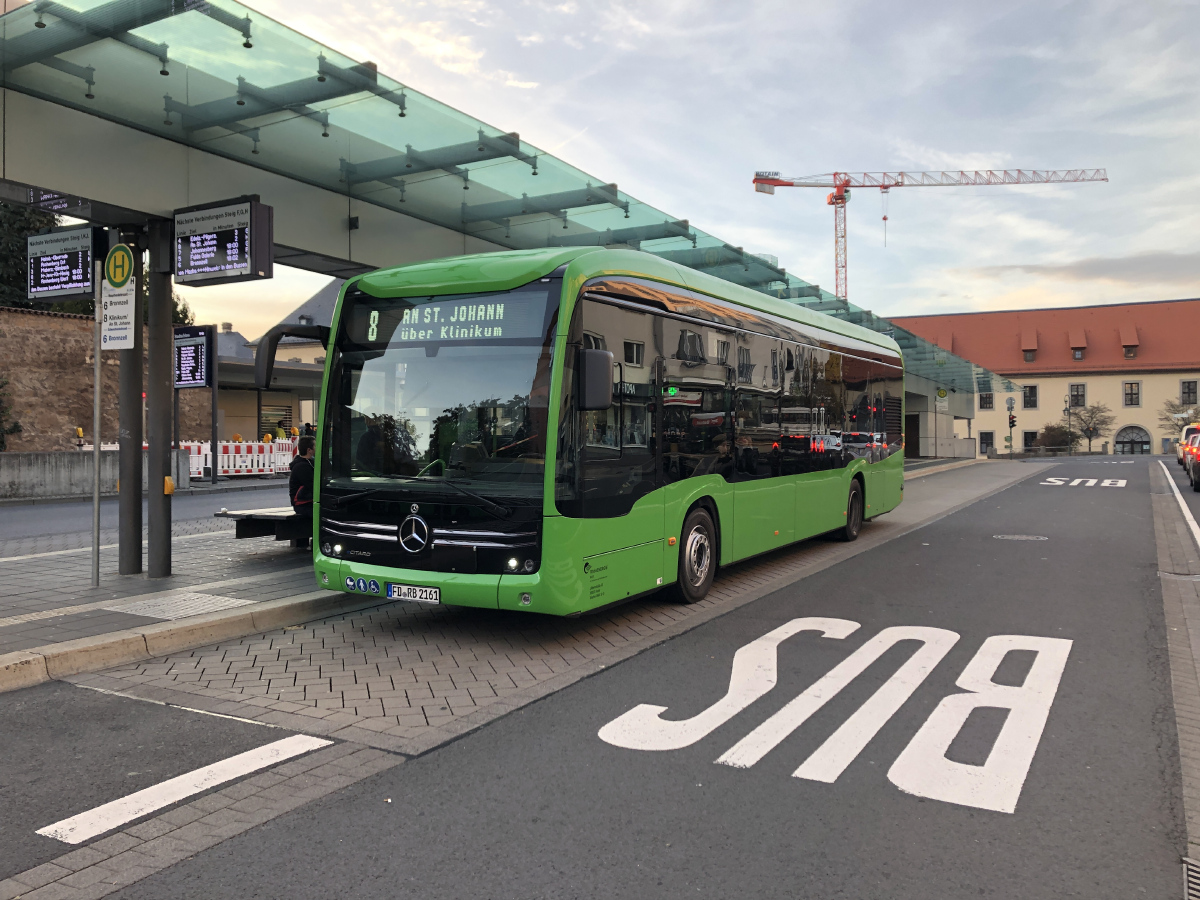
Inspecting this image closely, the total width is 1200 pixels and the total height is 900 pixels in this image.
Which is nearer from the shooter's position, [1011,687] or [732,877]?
[732,877]

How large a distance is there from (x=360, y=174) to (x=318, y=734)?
733 centimetres

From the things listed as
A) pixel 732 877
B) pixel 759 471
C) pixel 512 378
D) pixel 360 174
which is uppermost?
pixel 360 174

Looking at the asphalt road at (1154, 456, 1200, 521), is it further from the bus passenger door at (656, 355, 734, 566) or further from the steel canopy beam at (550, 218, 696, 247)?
the bus passenger door at (656, 355, 734, 566)

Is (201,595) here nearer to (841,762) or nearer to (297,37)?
(297,37)

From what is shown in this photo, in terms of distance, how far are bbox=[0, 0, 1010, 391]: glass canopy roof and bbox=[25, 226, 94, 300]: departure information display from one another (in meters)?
1.92

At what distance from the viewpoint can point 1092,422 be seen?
82.7 meters

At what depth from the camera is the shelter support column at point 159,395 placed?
9.19 m

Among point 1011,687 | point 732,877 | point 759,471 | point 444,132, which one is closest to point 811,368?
point 759,471

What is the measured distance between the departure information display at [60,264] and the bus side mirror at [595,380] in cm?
610

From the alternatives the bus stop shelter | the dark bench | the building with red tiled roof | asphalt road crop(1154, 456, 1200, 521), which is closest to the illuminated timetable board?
the bus stop shelter

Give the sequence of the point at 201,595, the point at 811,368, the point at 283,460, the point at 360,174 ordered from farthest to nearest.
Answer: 1. the point at 283,460
2. the point at 811,368
3. the point at 360,174
4. the point at 201,595

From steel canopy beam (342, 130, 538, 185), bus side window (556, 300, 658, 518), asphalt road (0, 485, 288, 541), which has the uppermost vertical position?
steel canopy beam (342, 130, 538, 185)

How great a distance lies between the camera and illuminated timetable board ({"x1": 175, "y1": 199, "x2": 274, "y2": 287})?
837cm

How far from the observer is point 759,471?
972 cm
